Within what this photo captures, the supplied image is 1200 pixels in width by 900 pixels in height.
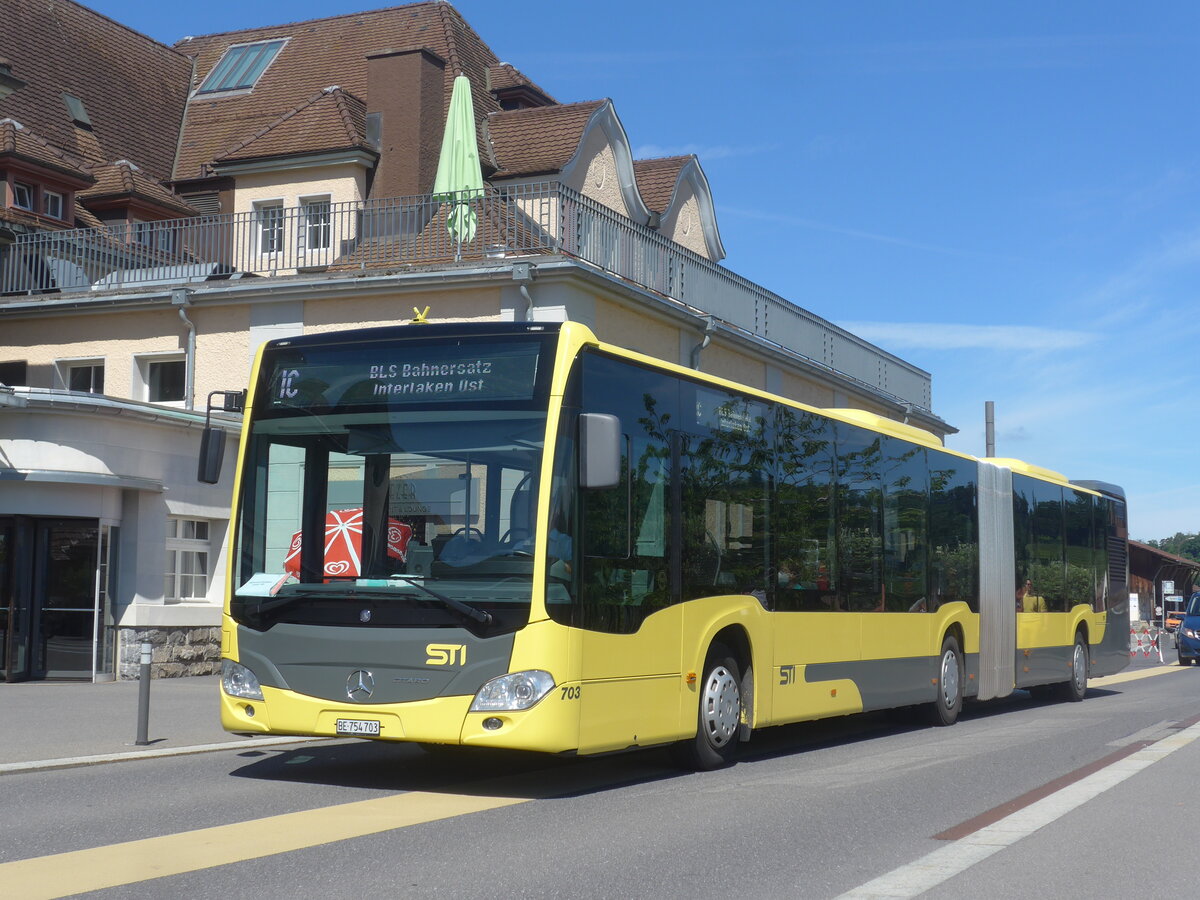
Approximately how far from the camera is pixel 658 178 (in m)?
32.5

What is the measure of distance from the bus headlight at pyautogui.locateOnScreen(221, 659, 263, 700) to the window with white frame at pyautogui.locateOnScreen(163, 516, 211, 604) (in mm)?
10959

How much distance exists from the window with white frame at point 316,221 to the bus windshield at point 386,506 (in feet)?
43.1

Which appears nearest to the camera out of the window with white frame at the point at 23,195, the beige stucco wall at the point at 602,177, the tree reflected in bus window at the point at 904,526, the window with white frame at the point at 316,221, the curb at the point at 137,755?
the curb at the point at 137,755

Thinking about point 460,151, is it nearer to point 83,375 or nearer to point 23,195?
point 83,375

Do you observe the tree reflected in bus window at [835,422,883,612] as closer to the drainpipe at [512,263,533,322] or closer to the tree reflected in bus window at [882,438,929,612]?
the tree reflected in bus window at [882,438,929,612]

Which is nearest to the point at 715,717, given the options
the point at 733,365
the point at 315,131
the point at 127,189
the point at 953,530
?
the point at 953,530

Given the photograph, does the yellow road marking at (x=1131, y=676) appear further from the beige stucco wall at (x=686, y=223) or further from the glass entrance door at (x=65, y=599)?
the glass entrance door at (x=65, y=599)

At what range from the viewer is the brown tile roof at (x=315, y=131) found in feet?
88.9

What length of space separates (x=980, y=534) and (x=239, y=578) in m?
10.5

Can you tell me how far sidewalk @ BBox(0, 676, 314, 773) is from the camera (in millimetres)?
11898

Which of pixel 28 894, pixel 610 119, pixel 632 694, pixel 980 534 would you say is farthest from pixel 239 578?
pixel 610 119

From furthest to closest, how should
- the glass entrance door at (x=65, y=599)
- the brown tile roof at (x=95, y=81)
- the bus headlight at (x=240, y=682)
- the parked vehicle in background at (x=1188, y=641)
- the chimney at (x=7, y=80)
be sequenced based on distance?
the parked vehicle in background at (x=1188, y=641)
the brown tile roof at (x=95, y=81)
the chimney at (x=7, y=80)
the glass entrance door at (x=65, y=599)
the bus headlight at (x=240, y=682)

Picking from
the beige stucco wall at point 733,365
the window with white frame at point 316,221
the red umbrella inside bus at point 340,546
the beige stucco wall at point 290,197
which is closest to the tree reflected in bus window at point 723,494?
the red umbrella inside bus at point 340,546

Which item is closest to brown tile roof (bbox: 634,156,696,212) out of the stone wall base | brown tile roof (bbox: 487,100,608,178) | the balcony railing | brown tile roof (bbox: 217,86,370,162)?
brown tile roof (bbox: 487,100,608,178)
